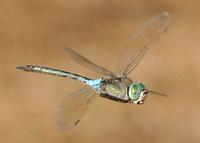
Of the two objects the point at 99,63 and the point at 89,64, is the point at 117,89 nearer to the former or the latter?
the point at 89,64

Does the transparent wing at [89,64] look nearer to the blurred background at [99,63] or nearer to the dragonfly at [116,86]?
the dragonfly at [116,86]

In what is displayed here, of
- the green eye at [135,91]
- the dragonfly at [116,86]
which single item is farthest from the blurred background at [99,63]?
the green eye at [135,91]

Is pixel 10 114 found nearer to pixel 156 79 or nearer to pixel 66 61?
pixel 66 61

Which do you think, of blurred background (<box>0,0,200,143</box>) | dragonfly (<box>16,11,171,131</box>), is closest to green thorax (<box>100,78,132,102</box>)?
dragonfly (<box>16,11,171,131</box>)

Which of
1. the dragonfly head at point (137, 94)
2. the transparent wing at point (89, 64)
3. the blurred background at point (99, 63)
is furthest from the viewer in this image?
the blurred background at point (99, 63)

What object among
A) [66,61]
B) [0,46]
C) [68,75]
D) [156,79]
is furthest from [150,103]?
[68,75]

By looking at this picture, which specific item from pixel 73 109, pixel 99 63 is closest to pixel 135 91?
pixel 73 109

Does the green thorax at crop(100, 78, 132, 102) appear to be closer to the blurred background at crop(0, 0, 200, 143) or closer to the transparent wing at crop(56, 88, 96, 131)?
the transparent wing at crop(56, 88, 96, 131)
